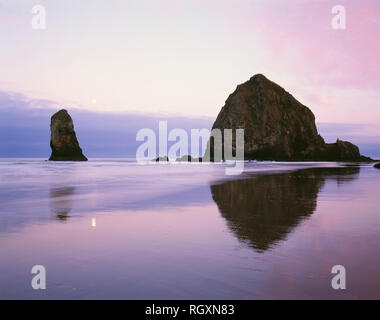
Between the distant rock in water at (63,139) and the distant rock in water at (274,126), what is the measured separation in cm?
6307

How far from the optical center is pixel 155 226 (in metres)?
10.1

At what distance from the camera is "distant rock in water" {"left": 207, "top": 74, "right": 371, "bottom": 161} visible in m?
151

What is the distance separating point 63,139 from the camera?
14675cm

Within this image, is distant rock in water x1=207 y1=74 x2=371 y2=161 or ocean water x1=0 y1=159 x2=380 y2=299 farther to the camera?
distant rock in water x1=207 y1=74 x2=371 y2=161

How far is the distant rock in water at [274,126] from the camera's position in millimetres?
151375

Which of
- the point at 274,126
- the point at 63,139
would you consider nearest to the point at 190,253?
the point at 63,139

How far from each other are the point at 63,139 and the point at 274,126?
96.1 meters

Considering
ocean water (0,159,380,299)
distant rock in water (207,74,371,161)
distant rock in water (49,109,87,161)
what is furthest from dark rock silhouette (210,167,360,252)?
distant rock in water (49,109,87,161)

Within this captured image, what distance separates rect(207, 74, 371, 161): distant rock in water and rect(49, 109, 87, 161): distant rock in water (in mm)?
63072

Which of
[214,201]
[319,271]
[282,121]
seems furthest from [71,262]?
[282,121]

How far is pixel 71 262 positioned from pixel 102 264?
0.63 metres

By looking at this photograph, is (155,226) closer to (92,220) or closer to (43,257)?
(92,220)

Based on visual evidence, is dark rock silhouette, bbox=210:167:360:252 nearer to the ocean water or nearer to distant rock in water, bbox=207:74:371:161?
the ocean water

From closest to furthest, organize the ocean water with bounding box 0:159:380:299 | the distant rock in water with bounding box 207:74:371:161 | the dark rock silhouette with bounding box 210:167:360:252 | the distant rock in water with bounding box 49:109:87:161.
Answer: the ocean water with bounding box 0:159:380:299 < the dark rock silhouette with bounding box 210:167:360:252 < the distant rock in water with bounding box 49:109:87:161 < the distant rock in water with bounding box 207:74:371:161
